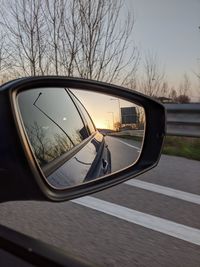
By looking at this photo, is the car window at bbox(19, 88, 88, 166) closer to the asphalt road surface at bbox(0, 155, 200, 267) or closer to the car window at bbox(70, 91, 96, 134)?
the car window at bbox(70, 91, 96, 134)

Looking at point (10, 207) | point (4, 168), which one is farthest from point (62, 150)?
point (10, 207)

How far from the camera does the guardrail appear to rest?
25.4 feet

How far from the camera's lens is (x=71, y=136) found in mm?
1668

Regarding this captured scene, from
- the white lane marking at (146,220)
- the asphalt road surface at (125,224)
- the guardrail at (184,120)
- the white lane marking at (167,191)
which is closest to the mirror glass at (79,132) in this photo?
the asphalt road surface at (125,224)

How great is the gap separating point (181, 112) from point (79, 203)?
4152mm

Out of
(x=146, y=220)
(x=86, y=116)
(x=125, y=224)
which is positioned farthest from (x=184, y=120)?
(x=86, y=116)

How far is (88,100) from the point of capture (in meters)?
1.77

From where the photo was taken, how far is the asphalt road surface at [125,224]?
313 centimetres

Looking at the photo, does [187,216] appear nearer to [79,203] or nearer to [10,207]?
[79,203]

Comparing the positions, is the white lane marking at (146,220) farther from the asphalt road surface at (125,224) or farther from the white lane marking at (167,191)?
the white lane marking at (167,191)

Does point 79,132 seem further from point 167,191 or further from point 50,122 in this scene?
point 167,191

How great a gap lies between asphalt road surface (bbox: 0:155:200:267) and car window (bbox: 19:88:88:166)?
104cm

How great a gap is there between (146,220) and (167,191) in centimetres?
117

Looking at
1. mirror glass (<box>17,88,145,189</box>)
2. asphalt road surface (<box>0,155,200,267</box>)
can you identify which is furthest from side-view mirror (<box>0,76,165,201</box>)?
asphalt road surface (<box>0,155,200,267</box>)
